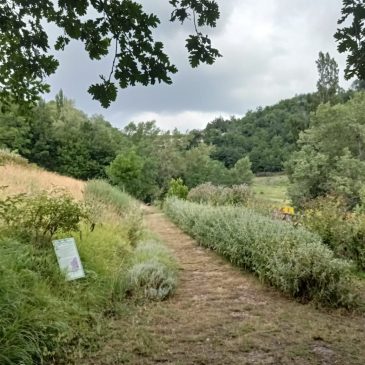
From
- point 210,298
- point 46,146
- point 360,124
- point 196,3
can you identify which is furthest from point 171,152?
point 196,3

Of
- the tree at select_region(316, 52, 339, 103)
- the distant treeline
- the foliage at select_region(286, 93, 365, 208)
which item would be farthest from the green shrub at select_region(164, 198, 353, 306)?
the tree at select_region(316, 52, 339, 103)

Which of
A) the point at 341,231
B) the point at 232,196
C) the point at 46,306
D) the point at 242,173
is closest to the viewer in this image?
the point at 46,306

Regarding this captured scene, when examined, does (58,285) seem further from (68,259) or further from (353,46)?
(353,46)

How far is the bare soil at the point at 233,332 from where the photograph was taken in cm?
369

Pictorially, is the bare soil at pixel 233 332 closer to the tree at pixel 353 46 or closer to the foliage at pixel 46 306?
the foliage at pixel 46 306

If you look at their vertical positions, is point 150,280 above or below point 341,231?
below

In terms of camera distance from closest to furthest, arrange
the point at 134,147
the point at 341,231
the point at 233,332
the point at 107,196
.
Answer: the point at 233,332 < the point at 341,231 < the point at 107,196 < the point at 134,147

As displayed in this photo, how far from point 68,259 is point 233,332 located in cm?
205

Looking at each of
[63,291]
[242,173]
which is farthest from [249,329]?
[242,173]

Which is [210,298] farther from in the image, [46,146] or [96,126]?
[96,126]

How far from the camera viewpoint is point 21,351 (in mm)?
3246

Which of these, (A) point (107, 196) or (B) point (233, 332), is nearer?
(B) point (233, 332)

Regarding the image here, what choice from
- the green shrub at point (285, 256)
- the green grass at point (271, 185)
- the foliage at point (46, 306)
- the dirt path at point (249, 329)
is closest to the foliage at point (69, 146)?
the green grass at point (271, 185)

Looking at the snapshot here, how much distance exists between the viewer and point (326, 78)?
127 ft
